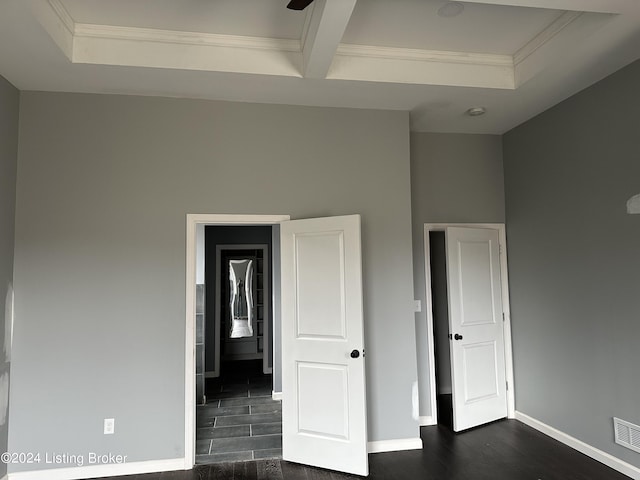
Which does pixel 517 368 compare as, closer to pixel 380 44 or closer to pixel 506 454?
pixel 506 454

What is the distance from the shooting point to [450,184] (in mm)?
4363

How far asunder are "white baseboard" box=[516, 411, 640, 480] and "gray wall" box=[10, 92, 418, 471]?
1274 millimetres

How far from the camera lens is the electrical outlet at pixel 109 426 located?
3.17 m

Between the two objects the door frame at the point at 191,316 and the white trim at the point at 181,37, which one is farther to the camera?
the door frame at the point at 191,316

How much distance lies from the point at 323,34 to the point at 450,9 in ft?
2.77

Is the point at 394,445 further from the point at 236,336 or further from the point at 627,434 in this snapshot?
the point at 236,336

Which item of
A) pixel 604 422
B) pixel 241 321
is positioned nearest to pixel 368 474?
pixel 604 422

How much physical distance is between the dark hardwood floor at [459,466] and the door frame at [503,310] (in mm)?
533

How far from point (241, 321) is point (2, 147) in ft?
15.8

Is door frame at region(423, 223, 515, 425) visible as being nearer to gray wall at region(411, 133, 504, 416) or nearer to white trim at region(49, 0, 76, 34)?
gray wall at region(411, 133, 504, 416)

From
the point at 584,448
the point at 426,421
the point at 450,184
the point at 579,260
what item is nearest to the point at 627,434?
the point at 584,448

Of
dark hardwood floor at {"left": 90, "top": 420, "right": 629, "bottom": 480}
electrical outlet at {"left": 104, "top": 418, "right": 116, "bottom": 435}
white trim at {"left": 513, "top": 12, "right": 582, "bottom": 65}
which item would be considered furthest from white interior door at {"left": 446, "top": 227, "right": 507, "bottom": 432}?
electrical outlet at {"left": 104, "top": 418, "right": 116, "bottom": 435}

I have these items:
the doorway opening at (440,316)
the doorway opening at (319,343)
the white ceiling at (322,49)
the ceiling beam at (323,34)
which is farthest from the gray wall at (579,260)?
the ceiling beam at (323,34)

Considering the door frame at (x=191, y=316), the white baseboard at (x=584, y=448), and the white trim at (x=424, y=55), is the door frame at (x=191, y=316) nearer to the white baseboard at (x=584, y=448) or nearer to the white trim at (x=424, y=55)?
the white trim at (x=424, y=55)
